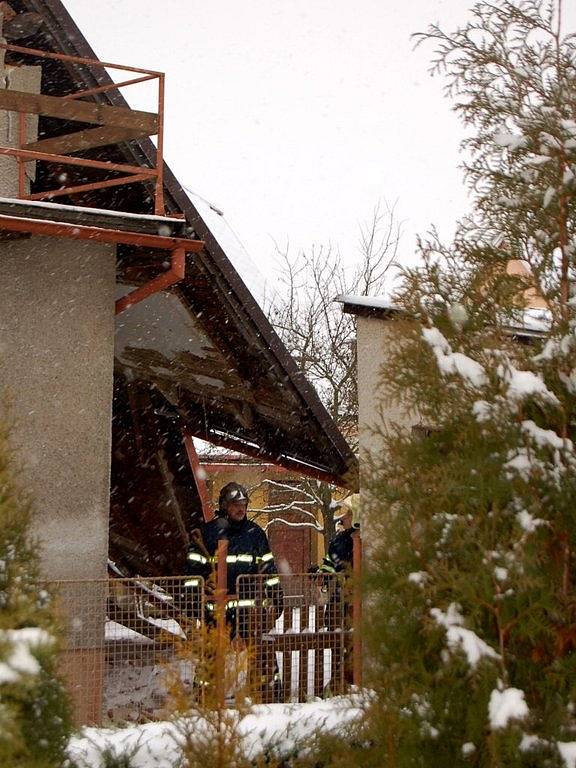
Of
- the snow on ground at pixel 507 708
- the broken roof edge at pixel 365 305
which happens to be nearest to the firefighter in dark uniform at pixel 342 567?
the broken roof edge at pixel 365 305

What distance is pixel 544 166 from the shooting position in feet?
14.0

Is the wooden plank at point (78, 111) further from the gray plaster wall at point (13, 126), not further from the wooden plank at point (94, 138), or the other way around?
the gray plaster wall at point (13, 126)

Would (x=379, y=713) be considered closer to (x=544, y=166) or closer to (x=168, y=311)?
(x=544, y=166)

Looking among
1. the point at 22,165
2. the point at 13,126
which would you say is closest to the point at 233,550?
the point at 22,165

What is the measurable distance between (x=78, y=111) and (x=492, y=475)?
16.3ft

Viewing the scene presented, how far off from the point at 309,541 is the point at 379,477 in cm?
2757

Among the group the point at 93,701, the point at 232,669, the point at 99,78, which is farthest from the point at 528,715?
the point at 99,78

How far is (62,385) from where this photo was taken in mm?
7492

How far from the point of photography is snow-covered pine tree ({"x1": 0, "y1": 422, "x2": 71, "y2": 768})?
10.9 feet

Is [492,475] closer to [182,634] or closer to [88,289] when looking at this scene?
[182,634]

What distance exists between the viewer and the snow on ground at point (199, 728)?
4945 millimetres

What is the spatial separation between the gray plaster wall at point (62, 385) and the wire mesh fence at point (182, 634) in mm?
676

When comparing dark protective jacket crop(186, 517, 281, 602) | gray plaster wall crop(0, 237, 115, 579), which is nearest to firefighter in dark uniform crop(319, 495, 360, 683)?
dark protective jacket crop(186, 517, 281, 602)

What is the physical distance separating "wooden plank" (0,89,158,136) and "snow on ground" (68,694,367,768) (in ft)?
14.5
